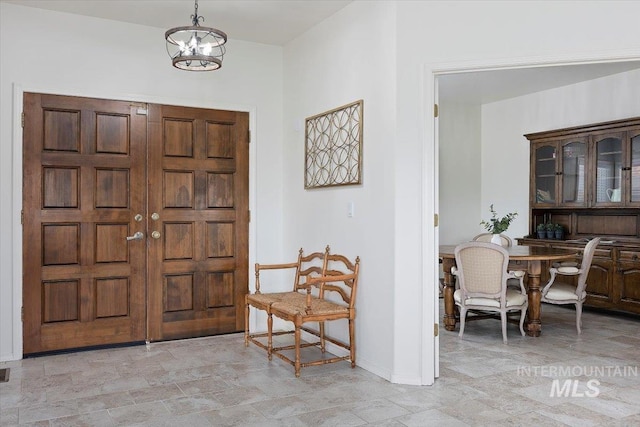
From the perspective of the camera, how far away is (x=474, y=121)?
26.9 feet

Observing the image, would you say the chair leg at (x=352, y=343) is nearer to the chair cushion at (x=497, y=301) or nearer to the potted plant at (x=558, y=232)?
the chair cushion at (x=497, y=301)

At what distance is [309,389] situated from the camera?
3617 mm

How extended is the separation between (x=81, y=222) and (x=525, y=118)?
18.7ft

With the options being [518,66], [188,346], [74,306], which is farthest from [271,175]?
[518,66]

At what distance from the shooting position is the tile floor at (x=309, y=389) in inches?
123

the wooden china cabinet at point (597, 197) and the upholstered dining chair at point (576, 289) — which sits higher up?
the wooden china cabinet at point (597, 197)

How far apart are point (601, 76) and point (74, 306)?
19.7 ft

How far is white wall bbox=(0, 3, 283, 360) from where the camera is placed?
432 centimetres

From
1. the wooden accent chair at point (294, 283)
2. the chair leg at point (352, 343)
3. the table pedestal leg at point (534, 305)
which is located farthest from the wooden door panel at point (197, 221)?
the table pedestal leg at point (534, 305)

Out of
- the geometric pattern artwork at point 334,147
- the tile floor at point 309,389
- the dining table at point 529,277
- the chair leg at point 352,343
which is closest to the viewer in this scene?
the tile floor at point 309,389

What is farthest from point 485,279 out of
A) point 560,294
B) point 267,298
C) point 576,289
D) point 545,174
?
point 545,174

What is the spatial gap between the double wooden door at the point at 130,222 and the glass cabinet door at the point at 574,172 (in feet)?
13.1

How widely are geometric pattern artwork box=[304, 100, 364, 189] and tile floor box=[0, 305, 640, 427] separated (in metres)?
1.47

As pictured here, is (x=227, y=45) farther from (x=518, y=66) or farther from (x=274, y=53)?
(x=518, y=66)
